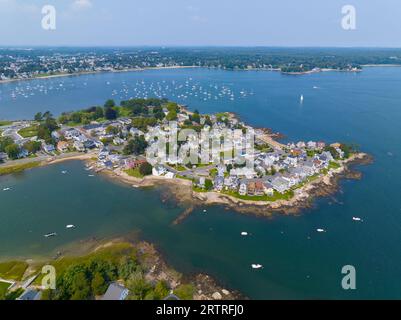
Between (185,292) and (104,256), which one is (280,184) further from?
(104,256)

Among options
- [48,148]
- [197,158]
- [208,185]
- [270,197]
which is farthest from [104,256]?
[48,148]

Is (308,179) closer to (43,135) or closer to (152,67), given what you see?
(43,135)

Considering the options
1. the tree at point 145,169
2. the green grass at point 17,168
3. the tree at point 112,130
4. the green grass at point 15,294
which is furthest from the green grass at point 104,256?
the tree at point 112,130

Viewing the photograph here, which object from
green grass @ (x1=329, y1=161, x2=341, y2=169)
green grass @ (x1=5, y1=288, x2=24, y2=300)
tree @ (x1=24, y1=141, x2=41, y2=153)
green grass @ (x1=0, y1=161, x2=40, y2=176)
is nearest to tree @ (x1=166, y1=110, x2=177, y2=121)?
tree @ (x1=24, y1=141, x2=41, y2=153)

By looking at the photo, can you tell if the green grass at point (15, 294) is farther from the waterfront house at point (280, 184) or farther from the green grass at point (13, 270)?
the waterfront house at point (280, 184)

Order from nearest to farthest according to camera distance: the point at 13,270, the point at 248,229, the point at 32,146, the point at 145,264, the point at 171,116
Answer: the point at 13,270
the point at 145,264
the point at 248,229
the point at 32,146
the point at 171,116
